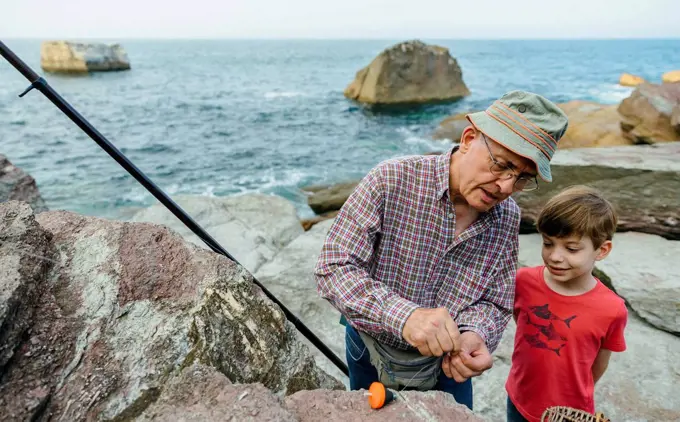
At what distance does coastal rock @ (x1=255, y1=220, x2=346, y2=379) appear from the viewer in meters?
3.94

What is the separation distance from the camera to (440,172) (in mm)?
1790

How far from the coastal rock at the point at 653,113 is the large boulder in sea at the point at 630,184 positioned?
5.15 meters

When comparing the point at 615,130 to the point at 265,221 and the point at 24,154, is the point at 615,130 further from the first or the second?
the point at 24,154

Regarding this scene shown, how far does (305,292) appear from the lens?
4.62 m

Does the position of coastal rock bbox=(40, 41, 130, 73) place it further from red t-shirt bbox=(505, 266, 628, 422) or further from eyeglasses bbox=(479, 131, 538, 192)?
eyeglasses bbox=(479, 131, 538, 192)

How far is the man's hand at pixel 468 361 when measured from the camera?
5.28 ft

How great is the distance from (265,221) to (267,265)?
7.93ft

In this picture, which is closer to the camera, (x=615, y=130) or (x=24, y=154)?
(x=615, y=130)

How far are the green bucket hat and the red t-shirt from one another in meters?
0.91

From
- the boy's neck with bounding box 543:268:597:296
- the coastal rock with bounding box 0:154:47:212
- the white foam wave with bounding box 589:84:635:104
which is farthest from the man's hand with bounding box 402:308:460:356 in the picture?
the white foam wave with bounding box 589:84:635:104

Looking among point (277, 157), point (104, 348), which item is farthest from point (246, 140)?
point (104, 348)

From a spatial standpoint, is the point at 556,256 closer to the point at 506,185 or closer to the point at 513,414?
the point at 506,185

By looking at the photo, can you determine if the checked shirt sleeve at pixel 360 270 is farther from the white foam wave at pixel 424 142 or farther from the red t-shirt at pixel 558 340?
the white foam wave at pixel 424 142

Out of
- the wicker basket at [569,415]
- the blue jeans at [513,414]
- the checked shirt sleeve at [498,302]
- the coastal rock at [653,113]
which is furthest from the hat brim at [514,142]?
the coastal rock at [653,113]
